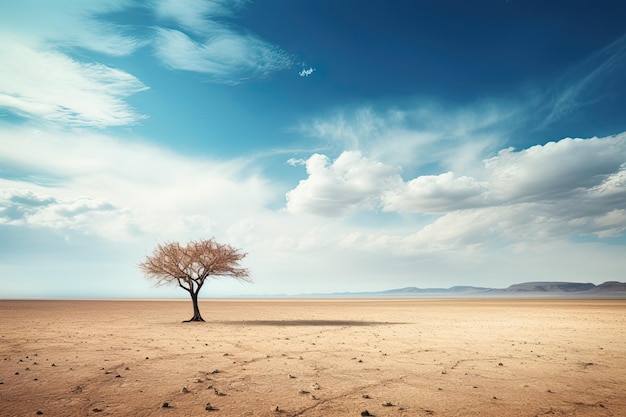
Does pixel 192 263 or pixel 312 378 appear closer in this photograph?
pixel 312 378

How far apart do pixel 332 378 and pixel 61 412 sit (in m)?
6.09

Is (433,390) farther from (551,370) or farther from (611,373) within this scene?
(611,373)

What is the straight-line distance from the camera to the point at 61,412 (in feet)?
23.9

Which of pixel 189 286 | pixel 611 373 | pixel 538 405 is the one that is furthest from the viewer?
pixel 189 286

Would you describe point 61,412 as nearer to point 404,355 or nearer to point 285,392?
point 285,392

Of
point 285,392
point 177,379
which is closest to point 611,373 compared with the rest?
point 285,392

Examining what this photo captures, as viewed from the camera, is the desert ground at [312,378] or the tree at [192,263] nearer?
the desert ground at [312,378]

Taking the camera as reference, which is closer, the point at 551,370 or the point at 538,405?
the point at 538,405

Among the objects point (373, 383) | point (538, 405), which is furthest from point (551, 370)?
point (373, 383)

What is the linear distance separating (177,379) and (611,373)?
12.3m

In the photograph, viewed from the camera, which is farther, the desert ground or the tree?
the tree

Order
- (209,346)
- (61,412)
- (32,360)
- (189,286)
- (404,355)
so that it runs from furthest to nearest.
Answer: (189,286) < (209,346) < (404,355) < (32,360) < (61,412)

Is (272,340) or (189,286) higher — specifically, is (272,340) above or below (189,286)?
below

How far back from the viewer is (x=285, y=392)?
28.3 feet
